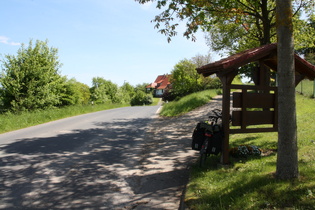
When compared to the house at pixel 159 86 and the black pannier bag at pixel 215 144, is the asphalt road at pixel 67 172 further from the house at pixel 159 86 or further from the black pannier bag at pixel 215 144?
the house at pixel 159 86

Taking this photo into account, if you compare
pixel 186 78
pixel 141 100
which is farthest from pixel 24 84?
pixel 141 100

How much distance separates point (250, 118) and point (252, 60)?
132 cm

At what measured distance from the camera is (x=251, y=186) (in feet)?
13.4

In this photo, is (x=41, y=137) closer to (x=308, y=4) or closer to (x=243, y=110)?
(x=243, y=110)

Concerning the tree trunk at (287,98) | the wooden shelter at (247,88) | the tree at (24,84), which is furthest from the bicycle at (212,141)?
the tree at (24,84)

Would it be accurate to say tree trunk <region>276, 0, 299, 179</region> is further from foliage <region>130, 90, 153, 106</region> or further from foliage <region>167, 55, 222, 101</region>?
foliage <region>130, 90, 153, 106</region>

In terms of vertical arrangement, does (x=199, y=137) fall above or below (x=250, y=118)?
below

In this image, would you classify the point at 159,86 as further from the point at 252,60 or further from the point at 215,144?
the point at 215,144

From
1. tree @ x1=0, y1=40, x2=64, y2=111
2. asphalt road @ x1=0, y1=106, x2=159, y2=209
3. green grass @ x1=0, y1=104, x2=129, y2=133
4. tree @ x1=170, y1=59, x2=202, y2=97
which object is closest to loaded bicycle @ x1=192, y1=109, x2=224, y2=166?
asphalt road @ x1=0, y1=106, x2=159, y2=209

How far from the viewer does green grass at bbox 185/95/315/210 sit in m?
3.48

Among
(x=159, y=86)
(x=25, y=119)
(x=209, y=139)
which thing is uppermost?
(x=159, y=86)

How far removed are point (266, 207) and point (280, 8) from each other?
9.50 feet

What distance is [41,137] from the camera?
35.9 feet

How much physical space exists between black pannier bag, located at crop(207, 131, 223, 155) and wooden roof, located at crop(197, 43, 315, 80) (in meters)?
1.36
